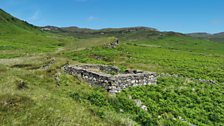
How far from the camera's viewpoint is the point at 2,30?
171625 millimetres

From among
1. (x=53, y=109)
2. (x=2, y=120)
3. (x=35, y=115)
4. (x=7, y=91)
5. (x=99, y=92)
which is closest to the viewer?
(x=2, y=120)

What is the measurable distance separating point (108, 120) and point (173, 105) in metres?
9.39

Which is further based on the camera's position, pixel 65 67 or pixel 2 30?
pixel 2 30

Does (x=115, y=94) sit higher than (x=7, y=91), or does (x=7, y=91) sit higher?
(x=7, y=91)

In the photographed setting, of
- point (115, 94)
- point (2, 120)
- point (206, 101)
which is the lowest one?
point (206, 101)

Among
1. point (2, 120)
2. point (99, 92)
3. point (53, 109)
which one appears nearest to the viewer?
point (2, 120)

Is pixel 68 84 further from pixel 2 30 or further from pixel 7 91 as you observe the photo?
pixel 2 30

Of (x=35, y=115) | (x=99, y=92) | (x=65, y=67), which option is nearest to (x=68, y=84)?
(x=99, y=92)

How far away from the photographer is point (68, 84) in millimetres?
24109

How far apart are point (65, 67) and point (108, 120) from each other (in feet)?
49.0

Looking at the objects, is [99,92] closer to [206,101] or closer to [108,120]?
[108,120]

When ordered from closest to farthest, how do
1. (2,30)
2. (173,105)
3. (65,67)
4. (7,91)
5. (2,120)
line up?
1. (2,120)
2. (7,91)
3. (173,105)
4. (65,67)
5. (2,30)

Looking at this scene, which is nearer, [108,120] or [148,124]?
[108,120]

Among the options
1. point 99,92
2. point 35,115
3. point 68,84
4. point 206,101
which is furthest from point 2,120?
point 206,101
